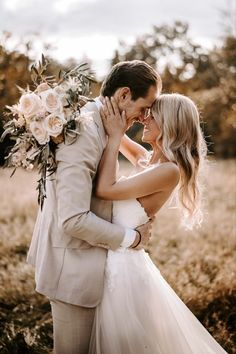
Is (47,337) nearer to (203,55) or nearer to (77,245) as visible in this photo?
(77,245)

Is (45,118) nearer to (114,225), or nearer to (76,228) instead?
(76,228)

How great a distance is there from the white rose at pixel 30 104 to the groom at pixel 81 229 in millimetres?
252

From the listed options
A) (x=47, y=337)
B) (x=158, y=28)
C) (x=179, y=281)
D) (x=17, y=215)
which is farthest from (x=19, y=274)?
(x=158, y=28)

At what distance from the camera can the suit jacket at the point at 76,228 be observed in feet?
9.84

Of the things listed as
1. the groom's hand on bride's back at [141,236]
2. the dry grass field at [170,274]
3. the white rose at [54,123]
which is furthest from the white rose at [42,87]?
the dry grass field at [170,274]

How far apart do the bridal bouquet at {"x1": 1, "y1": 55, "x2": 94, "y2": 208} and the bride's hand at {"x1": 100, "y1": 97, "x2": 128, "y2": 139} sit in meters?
0.18

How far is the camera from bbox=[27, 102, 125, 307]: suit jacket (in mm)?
2998

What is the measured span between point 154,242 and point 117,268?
4471 mm

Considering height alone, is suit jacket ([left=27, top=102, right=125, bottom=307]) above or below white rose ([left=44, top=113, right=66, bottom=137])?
below

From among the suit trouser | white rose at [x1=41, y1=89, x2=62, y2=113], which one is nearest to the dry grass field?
the suit trouser

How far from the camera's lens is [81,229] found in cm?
301

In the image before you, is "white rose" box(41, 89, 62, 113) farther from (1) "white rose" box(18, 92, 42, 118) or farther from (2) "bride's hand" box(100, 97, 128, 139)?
(2) "bride's hand" box(100, 97, 128, 139)

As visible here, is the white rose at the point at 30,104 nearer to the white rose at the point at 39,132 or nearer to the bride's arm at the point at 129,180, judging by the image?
the white rose at the point at 39,132

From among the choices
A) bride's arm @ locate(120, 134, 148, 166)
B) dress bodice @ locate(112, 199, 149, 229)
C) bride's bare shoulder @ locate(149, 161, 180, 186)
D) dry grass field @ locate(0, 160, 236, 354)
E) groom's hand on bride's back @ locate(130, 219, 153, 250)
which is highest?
bride's bare shoulder @ locate(149, 161, 180, 186)
